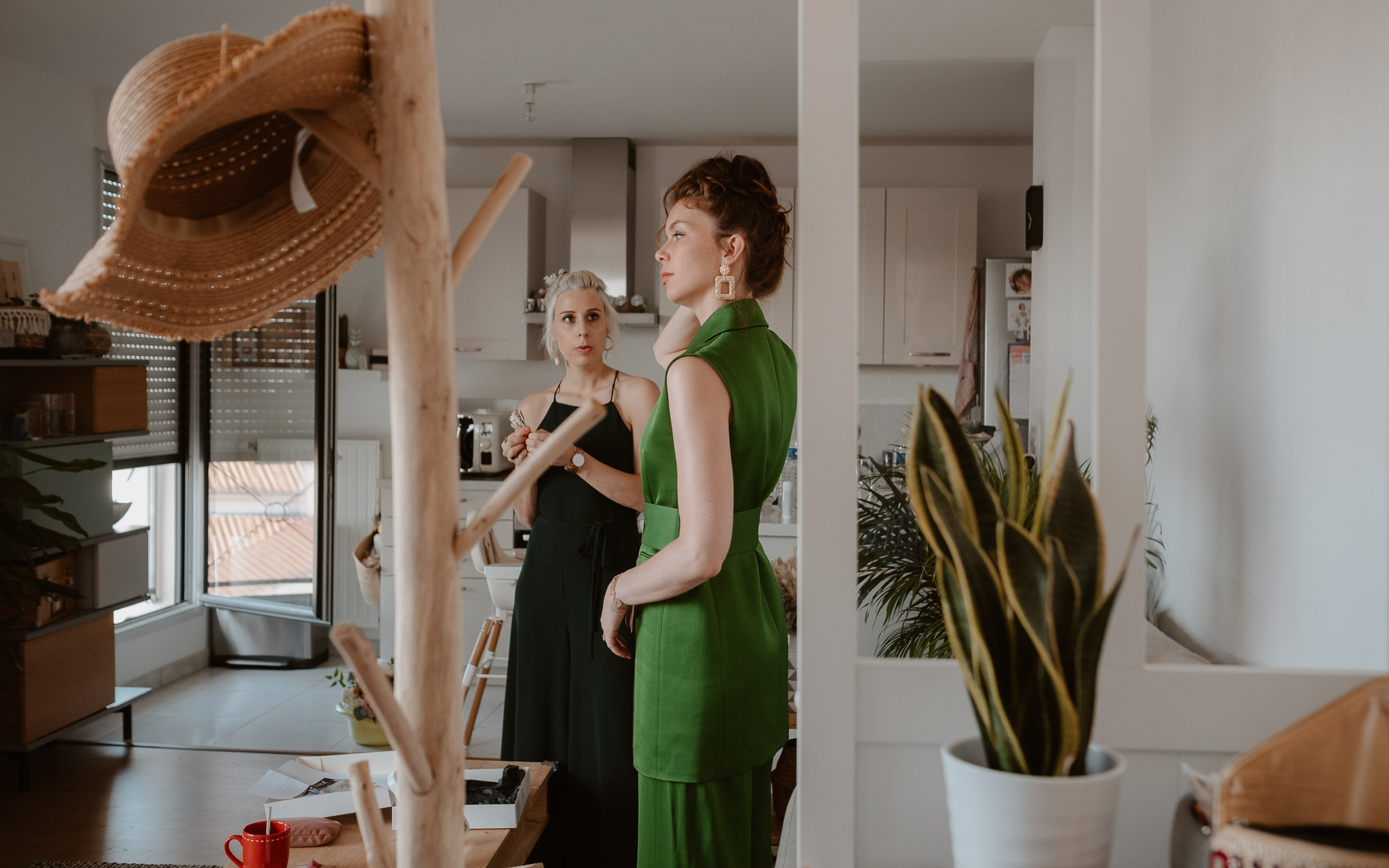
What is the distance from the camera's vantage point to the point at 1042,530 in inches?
31.7

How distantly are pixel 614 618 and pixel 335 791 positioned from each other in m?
0.79

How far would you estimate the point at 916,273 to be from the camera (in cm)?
522

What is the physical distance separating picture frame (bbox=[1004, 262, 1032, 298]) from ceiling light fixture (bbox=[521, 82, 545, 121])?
91.6 inches

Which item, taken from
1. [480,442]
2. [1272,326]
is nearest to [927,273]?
[480,442]

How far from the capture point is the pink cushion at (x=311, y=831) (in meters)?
1.86

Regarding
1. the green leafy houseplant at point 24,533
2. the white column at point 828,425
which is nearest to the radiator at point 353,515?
the green leafy houseplant at point 24,533

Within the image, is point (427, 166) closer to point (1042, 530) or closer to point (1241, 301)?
point (1042, 530)

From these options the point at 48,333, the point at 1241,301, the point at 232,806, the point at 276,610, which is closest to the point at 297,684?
the point at 276,610

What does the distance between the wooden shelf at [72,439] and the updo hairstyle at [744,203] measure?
2708mm

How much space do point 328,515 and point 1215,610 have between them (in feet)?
13.8

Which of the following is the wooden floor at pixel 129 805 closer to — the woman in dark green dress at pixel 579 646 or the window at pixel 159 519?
the woman in dark green dress at pixel 579 646

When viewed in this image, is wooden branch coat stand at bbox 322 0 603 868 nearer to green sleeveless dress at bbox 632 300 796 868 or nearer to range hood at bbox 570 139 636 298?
green sleeveless dress at bbox 632 300 796 868

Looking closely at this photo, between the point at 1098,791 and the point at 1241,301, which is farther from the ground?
the point at 1241,301

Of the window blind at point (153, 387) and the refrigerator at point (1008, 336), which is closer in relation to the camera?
the refrigerator at point (1008, 336)
